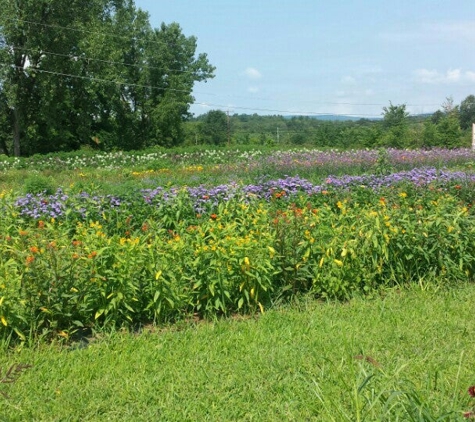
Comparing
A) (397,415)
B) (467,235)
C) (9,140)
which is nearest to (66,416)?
(397,415)

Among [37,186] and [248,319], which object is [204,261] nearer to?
[248,319]

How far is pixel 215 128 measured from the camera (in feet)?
148

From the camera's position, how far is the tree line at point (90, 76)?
Result: 27.5 meters

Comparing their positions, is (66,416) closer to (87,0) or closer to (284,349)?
(284,349)

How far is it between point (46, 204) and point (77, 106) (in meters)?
28.0

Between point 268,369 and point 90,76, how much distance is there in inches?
1181

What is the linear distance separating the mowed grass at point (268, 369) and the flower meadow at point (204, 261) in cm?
20

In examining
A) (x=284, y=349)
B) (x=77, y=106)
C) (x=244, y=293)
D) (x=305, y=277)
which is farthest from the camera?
(x=77, y=106)

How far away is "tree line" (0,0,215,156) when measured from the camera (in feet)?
90.3

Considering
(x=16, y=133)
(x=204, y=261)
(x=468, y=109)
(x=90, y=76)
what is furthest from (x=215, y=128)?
(x=204, y=261)

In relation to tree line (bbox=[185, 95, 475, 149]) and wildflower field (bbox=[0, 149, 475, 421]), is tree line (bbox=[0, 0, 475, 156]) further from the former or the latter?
wildflower field (bbox=[0, 149, 475, 421])

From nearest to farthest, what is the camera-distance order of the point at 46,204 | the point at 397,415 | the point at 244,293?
1. the point at 397,415
2. the point at 244,293
3. the point at 46,204

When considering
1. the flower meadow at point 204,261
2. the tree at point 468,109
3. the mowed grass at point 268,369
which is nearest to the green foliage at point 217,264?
the flower meadow at point 204,261

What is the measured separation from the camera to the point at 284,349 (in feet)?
11.2
